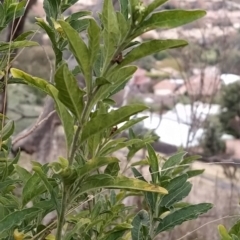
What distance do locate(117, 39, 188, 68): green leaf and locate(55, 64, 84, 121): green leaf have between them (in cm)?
6

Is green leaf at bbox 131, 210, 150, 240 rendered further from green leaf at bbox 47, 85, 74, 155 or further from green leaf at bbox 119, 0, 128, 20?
green leaf at bbox 119, 0, 128, 20

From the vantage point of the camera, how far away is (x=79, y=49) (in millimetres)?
627

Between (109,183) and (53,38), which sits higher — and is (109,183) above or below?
below

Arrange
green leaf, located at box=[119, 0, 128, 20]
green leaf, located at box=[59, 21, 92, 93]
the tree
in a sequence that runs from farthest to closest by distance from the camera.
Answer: the tree, green leaf, located at box=[119, 0, 128, 20], green leaf, located at box=[59, 21, 92, 93]

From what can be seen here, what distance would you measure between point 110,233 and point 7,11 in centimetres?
45

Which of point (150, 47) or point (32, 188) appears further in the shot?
point (32, 188)

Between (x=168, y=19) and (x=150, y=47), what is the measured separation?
0.04 metres

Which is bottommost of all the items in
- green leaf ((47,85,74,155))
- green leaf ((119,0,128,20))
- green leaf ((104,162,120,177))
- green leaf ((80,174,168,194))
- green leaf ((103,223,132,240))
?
green leaf ((103,223,132,240))

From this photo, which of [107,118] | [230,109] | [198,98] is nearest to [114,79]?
[107,118]

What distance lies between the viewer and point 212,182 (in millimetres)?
5879

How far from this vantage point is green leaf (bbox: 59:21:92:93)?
0.62 metres

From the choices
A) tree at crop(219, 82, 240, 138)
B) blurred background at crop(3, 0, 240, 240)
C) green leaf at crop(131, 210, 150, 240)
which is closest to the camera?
green leaf at crop(131, 210, 150, 240)

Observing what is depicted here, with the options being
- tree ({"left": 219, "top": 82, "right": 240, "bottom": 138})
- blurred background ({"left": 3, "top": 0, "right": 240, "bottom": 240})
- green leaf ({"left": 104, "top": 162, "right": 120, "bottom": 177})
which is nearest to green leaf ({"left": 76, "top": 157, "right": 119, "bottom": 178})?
green leaf ({"left": 104, "top": 162, "right": 120, "bottom": 177})

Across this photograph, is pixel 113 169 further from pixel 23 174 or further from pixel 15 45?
pixel 15 45
